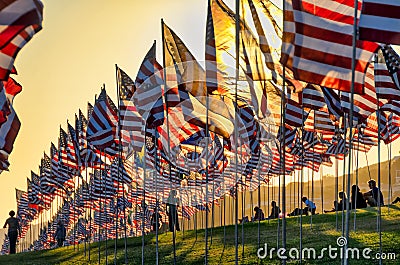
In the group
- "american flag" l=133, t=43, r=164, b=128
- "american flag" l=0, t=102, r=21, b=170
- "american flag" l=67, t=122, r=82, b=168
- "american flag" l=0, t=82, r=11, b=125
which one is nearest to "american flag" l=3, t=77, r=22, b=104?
"american flag" l=0, t=102, r=21, b=170

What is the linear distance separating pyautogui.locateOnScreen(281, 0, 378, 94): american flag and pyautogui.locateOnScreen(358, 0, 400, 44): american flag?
1.18 meters

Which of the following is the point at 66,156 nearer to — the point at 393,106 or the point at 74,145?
the point at 74,145

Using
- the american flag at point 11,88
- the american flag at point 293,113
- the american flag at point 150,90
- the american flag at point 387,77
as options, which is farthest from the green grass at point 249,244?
the american flag at point 11,88

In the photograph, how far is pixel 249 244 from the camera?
29.2 m

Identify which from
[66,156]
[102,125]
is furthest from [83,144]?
[102,125]

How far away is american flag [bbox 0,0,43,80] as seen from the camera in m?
11.8

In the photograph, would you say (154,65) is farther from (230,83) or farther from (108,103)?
(108,103)

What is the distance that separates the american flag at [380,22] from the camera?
1248 centimetres

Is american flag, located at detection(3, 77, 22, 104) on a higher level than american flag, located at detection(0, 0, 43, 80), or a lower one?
lower

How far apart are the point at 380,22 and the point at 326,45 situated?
1.52 m

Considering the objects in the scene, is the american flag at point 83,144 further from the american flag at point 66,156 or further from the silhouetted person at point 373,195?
the silhouetted person at point 373,195

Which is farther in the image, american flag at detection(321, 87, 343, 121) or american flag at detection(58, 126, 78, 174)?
american flag at detection(58, 126, 78, 174)

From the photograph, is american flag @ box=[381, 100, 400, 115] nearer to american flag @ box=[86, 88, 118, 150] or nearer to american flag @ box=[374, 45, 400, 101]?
american flag @ box=[374, 45, 400, 101]

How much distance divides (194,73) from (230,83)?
1081 millimetres
